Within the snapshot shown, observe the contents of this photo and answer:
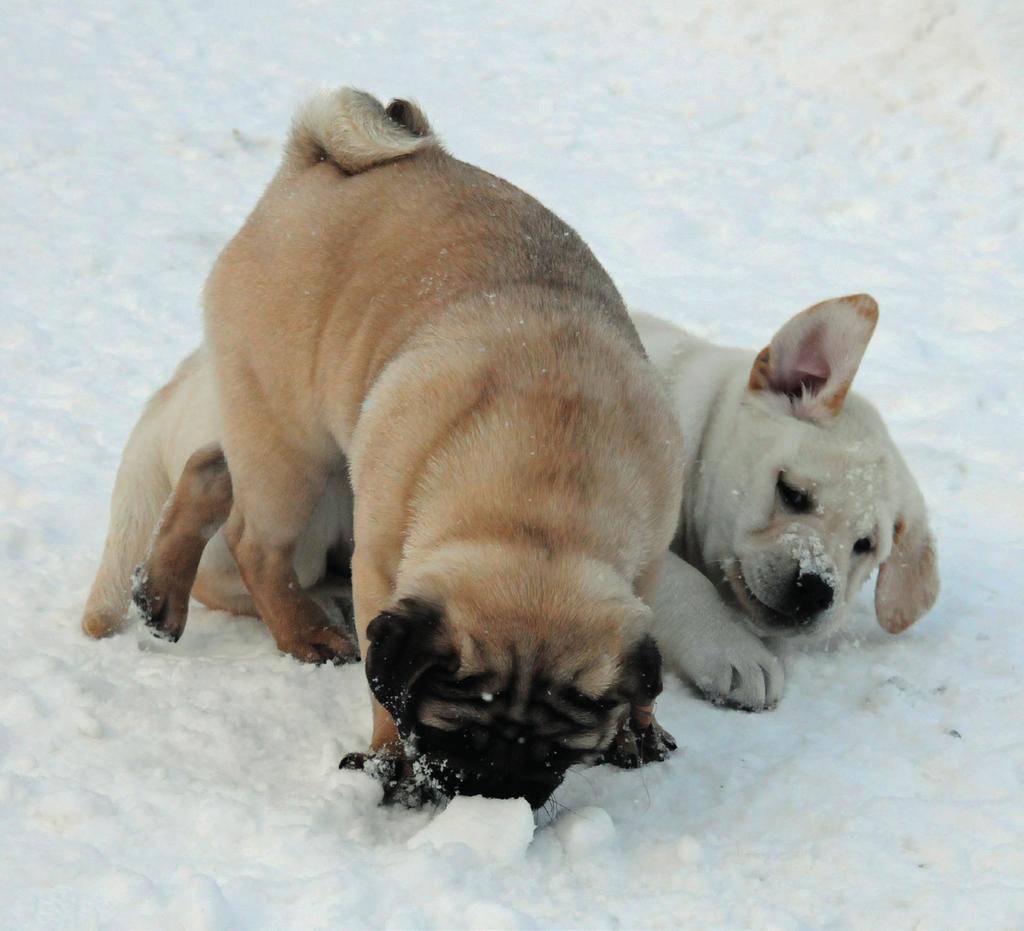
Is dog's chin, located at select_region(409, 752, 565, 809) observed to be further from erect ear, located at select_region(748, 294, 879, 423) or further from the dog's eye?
erect ear, located at select_region(748, 294, 879, 423)

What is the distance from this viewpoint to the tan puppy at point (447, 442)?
2.91m

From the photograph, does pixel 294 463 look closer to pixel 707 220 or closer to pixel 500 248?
pixel 500 248

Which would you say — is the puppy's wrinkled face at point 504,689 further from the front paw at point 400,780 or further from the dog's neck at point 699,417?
the dog's neck at point 699,417

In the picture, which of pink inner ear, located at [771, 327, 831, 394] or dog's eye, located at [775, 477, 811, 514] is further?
pink inner ear, located at [771, 327, 831, 394]

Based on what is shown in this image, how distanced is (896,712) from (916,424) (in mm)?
2737

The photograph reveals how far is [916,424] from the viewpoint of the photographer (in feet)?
21.2

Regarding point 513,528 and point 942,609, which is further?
point 942,609

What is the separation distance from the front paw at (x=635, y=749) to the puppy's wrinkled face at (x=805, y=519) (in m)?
0.91

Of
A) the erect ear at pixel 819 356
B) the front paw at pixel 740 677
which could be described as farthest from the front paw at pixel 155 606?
the erect ear at pixel 819 356

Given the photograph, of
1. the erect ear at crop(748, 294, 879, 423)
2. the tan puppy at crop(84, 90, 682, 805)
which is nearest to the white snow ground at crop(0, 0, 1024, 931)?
the tan puppy at crop(84, 90, 682, 805)

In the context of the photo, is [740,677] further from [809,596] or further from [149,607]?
[149,607]

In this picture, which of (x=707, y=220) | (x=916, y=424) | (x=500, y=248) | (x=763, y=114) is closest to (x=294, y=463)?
(x=500, y=248)

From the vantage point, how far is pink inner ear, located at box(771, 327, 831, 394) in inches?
188

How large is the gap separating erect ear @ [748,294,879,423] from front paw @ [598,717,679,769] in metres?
1.56
